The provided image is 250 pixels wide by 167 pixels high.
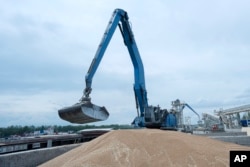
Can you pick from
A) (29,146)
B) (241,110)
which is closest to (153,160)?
(29,146)

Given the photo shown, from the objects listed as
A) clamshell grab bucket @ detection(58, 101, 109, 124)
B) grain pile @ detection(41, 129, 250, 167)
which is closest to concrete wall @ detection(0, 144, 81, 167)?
grain pile @ detection(41, 129, 250, 167)

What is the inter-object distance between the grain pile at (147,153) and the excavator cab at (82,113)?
2.84 meters

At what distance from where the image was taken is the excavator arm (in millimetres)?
9656

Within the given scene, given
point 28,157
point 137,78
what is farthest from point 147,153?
point 137,78

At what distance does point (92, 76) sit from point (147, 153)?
6.28m

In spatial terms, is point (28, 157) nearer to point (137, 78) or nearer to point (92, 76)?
point (92, 76)

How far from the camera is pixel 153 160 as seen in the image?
5523 mm

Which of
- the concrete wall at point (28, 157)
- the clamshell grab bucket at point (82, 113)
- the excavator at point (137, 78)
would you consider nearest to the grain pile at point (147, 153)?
the concrete wall at point (28, 157)

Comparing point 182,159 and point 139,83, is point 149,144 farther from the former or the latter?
point 139,83

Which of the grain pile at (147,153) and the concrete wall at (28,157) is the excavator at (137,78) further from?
the grain pile at (147,153)

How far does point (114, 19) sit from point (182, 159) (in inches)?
436

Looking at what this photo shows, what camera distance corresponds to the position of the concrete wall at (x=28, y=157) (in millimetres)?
6207

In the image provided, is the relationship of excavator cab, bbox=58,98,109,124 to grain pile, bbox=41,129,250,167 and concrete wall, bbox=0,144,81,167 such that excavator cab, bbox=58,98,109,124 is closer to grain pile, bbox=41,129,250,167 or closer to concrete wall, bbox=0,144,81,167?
concrete wall, bbox=0,144,81,167

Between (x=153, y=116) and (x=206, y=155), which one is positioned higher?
(x=153, y=116)
